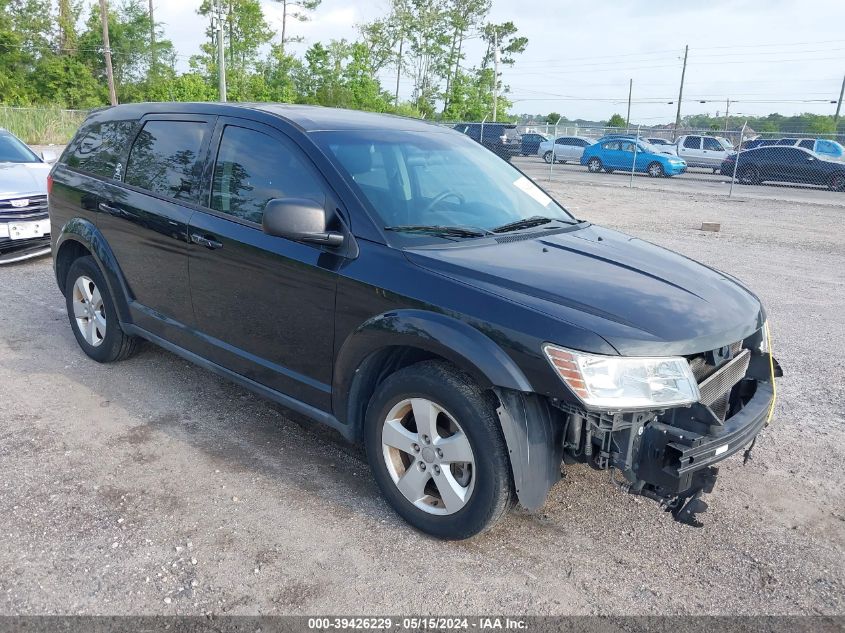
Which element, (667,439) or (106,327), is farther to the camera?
(106,327)

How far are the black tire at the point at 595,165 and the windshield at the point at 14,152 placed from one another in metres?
23.3

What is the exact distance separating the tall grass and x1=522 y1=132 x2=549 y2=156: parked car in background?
2137cm

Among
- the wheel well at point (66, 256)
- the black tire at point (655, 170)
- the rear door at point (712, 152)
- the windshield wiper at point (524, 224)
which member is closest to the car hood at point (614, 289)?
the windshield wiper at point (524, 224)

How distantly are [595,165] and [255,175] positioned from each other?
1064 inches

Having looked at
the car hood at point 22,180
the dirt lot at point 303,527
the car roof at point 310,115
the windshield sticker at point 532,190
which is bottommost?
the dirt lot at point 303,527

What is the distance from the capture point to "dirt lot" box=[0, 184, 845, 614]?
2.74 meters

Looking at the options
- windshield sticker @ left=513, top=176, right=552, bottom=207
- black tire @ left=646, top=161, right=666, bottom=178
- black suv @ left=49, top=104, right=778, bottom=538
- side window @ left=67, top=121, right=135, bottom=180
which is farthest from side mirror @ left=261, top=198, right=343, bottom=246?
black tire @ left=646, top=161, right=666, bottom=178

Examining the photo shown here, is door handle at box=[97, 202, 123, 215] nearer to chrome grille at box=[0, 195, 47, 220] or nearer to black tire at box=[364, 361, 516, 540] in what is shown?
black tire at box=[364, 361, 516, 540]

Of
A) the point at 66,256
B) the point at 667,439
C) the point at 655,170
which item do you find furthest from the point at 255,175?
the point at 655,170

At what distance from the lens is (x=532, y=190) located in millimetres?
4363

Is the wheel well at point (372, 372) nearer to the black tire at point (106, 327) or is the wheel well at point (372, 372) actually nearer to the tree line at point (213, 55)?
the black tire at point (106, 327)

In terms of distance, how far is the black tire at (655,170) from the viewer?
2712cm

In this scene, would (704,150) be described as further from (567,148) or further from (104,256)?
(104,256)

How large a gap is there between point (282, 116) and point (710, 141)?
3120 centimetres
